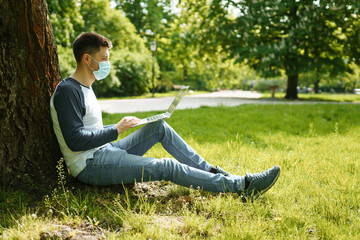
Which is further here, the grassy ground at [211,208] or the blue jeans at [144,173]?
the blue jeans at [144,173]

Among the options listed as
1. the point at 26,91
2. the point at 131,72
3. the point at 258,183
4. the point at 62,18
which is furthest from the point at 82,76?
the point at 131,72

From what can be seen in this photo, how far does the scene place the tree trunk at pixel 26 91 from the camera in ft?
7.90

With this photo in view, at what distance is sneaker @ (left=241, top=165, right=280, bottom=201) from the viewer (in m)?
2.59

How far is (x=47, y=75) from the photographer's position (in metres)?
2.62

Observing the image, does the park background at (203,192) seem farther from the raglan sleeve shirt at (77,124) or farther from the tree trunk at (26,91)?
the raglan sleeve shirt at (77,124)

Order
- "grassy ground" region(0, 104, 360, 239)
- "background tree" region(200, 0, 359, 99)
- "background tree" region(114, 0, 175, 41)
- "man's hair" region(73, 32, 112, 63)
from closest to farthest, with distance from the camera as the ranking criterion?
"grassy ground" region(0, 104, 360, 239) < "man's hair" region(73, 32, 112, 63) < "background tree" region(200, 0, 359, 99) < "background tree" region(114, 0, 175, 41)

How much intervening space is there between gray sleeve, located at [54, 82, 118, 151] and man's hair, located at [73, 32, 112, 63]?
15.0 inches

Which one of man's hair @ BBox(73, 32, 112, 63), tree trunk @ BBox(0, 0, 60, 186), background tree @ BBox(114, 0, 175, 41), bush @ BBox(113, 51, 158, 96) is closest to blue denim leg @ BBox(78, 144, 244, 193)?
tree trunk @ BBox(0, 0, 60, 186)

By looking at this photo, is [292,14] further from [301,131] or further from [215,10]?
[301,131]

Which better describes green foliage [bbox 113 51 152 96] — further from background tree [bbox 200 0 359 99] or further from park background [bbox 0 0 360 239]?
park background [bbox 0 0 360 239]

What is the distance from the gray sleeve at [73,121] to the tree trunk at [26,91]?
13.3 inches

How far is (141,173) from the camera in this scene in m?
2.51

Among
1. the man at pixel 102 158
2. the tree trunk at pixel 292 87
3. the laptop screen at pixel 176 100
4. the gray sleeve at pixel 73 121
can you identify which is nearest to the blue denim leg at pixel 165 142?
the laptop screen at pixel 176 100

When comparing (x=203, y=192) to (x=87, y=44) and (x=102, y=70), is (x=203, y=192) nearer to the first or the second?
(x=102, y=70)
